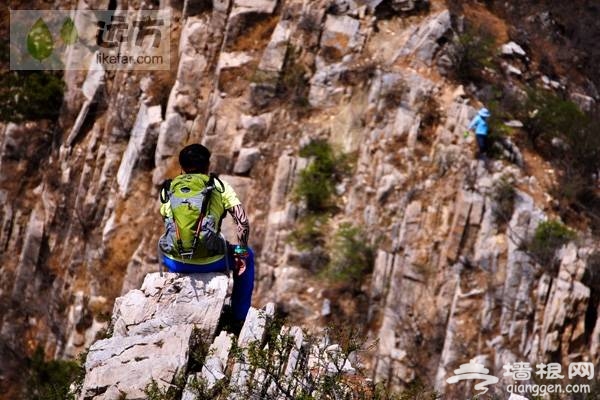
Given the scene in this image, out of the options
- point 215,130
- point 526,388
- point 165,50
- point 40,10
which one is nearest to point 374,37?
point 215,130

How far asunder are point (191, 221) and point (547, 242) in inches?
326

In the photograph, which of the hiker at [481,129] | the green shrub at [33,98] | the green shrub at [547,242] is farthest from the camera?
the green shrub at [33,98]

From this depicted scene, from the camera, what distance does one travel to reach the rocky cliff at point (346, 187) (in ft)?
50.8

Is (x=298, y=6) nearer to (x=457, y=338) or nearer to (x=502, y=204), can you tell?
(x=502, y=204)

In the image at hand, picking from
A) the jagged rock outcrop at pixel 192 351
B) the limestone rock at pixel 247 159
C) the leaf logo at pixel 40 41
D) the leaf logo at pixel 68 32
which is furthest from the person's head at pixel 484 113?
the leaf logo at pixel 40 41

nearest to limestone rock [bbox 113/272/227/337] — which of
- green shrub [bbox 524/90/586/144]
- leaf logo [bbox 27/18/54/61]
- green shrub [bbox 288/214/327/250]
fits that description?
green shrub [bbox 288/214/327/250]

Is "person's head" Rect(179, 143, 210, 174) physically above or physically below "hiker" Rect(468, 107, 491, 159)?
above

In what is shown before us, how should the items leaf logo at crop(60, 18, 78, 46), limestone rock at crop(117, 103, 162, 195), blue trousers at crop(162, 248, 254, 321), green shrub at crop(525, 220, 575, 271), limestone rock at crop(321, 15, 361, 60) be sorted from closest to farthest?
blue trousers at crop(162, 248, 254, 321) < green shrub at crop(525, 220, 575, 271) < limestone rock at crop(321, 15, 361, 60) < limestone rock at crop(117, 103, 162, 195) < leaf logo at crop(60, 18, 78, 46)

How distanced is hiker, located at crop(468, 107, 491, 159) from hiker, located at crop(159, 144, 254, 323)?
26.0ft

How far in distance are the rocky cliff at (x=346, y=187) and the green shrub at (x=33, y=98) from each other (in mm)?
1589

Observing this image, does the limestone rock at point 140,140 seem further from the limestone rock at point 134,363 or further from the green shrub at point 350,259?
the limestone rock at point 134,363

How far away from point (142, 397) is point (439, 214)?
9.39m

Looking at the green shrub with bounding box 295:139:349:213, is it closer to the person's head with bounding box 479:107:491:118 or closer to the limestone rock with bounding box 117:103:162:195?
the person's head with bounding box 479:107:491:118

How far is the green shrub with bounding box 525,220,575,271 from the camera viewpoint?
1515 centimetres
